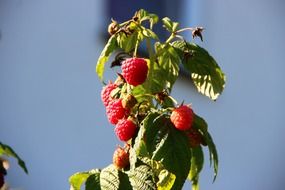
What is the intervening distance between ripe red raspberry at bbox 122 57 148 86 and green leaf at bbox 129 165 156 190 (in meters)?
0.14

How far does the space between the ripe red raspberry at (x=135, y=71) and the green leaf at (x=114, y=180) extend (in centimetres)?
15

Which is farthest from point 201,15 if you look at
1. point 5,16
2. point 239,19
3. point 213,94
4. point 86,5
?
point 213,94

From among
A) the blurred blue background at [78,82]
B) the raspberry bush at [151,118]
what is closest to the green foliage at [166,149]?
the raspberry bush at [151,118]

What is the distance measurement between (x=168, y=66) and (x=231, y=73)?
242cm

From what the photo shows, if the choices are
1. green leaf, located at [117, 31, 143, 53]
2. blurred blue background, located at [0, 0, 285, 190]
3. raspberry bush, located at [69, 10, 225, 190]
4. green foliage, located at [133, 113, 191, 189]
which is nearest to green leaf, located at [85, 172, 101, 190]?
raspberry bush, located at [69, 10, 225, 190]

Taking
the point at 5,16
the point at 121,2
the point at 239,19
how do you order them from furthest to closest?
1. the point at 239,19
2. the point at 121,2
3. the point at 5,16

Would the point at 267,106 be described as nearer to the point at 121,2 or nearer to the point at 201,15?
the point at 201,15

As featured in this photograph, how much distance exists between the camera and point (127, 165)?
1.25m

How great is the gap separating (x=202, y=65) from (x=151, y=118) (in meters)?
0.16

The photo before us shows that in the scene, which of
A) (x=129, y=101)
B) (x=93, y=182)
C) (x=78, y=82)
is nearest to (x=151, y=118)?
(x=129, y=101)

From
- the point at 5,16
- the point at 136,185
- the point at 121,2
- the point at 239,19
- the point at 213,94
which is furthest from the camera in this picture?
the point at 239,19

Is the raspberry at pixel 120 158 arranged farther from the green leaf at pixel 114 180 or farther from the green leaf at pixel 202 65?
the green leaf at pixel 202 65

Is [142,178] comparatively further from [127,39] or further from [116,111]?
[127,39]

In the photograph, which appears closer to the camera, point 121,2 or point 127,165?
point 127,165
